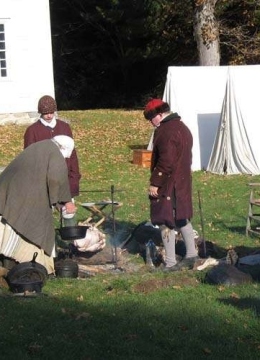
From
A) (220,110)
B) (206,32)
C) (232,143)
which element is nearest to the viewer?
(232,143)

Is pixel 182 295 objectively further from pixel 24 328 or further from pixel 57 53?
pixel 57 53

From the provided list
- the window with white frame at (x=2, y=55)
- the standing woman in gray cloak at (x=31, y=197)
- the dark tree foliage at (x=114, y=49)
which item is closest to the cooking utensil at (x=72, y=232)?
the standing woman in gray cloak at (x=31, y=197)

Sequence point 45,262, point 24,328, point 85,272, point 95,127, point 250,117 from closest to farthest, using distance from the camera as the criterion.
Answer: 1. point 24,328
2. point 45,262
3. point 85,272
4. point 250,117
5. point 95,127

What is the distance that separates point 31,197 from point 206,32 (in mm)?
20560

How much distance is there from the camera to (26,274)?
824cm

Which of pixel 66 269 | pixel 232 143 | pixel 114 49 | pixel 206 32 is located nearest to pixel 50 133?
pixel 66 269

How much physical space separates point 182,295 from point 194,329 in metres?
1.20

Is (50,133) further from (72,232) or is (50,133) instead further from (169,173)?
(169,173)

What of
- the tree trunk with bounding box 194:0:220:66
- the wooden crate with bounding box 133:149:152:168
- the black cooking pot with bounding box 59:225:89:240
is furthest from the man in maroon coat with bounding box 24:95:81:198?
the tree trunk with bounding box 194:0:220:66

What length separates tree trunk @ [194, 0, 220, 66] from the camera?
2862cm

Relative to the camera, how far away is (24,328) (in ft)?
22.1

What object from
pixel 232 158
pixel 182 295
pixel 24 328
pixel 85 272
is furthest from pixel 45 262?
pixel 232 158

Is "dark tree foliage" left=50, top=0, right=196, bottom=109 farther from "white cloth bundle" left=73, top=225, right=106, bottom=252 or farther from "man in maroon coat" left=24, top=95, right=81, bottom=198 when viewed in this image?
"white cloth bundle" left=73, top=225, right=106, bottom=252

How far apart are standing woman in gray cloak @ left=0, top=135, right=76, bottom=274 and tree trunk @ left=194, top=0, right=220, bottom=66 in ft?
67.0
